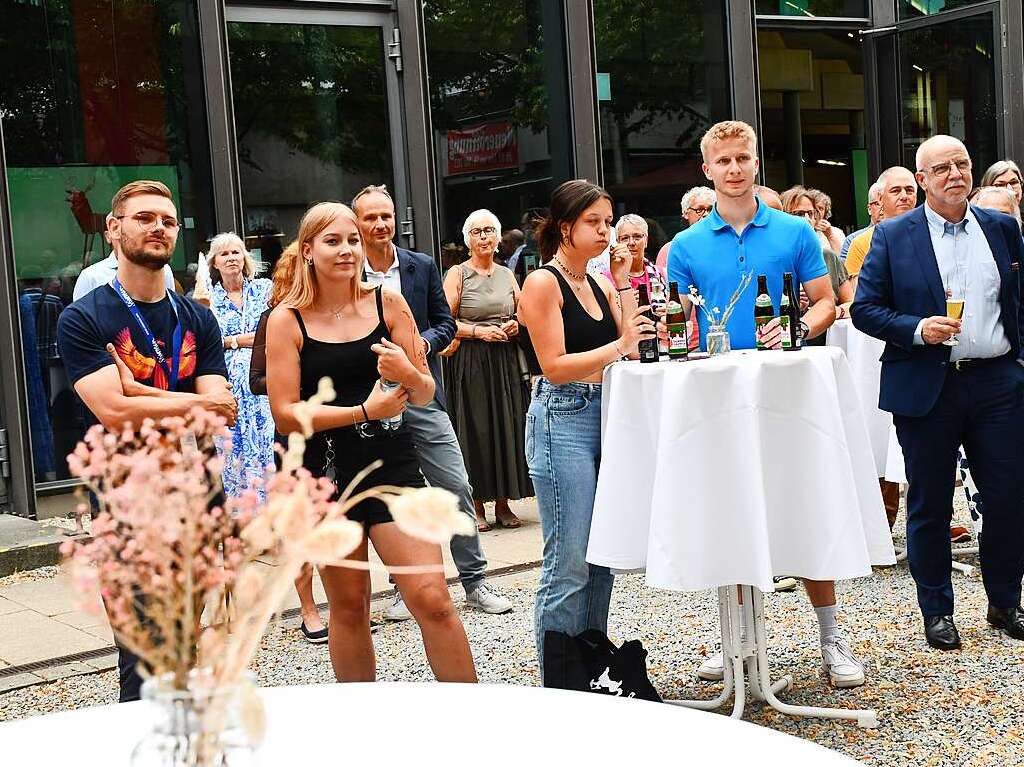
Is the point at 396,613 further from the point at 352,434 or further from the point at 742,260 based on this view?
the point at 742,260

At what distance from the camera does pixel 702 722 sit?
6.34 ft

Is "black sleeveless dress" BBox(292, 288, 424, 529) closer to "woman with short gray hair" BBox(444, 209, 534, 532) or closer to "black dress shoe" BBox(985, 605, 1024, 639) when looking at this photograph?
"black dress shoe" BBox(985, 605, 1024, 639)

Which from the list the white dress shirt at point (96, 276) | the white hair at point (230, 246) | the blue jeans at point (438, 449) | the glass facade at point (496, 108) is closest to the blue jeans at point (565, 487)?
the blue jeans at point (438, 449)

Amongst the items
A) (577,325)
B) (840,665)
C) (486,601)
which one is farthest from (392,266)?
(840,665)

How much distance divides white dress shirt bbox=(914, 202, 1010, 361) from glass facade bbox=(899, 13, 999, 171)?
746 centimetres

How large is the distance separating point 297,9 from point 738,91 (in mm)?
4171

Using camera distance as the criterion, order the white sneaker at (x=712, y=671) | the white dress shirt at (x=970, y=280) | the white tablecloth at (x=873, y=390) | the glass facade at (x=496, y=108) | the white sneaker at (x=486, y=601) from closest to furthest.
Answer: the white sneaker at (x=712, y=671) < the white dress shirt at (x=970, y=280) < the white sneaker at (x=486, y=601) < the white tablecloth at (x=873, y=390) < the glass facade at (x=496, y=108)

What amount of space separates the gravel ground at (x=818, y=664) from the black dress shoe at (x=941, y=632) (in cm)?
4

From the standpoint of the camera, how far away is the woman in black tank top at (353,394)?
3.96 meters

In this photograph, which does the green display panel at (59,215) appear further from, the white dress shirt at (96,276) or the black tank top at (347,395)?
the black tank top at (347,395)

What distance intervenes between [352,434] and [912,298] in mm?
2418

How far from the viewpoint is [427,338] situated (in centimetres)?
581

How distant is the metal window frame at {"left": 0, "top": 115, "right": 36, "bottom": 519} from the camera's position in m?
8.30

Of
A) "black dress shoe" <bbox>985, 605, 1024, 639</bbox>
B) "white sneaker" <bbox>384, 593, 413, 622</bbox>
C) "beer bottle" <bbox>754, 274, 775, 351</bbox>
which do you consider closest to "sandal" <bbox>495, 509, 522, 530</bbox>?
"white sneaker" <bbox>384, 593, 413, 622</bbox>
